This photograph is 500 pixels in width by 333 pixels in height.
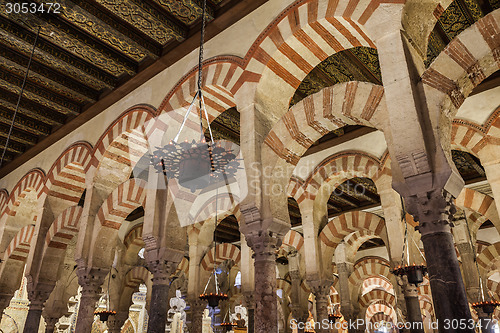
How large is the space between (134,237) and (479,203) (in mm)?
7346

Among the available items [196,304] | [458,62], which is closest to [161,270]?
[196,304]

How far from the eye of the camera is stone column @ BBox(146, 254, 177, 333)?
407cm

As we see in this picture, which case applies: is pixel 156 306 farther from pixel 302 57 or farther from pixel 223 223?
pixel 223 223

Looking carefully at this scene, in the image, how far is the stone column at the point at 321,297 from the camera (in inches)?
217

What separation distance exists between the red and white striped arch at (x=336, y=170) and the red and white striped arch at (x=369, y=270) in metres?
5.11

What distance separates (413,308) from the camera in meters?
4.78

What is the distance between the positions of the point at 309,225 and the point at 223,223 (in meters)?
4.47

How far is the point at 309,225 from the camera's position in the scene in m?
5.87

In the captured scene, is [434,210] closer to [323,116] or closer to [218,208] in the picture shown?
[323,116]

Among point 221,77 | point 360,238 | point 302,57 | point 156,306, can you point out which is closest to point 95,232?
point 156,306

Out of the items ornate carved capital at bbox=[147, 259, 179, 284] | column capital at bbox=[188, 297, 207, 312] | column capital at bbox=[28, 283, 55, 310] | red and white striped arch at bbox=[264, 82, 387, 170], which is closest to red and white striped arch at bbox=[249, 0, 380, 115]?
red and white striped arch at bbox=[264, 82, 387, 170]

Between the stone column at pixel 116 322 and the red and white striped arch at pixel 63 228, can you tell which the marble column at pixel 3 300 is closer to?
the red and white striped arch at pixel 63 228

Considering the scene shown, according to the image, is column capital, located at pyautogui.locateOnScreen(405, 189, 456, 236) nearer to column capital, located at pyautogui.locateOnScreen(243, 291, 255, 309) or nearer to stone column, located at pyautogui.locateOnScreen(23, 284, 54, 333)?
column capital, located at pyautogui.locateOnScreen(243, 291, 255, 309)

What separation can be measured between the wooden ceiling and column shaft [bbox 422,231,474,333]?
3.16 meters
